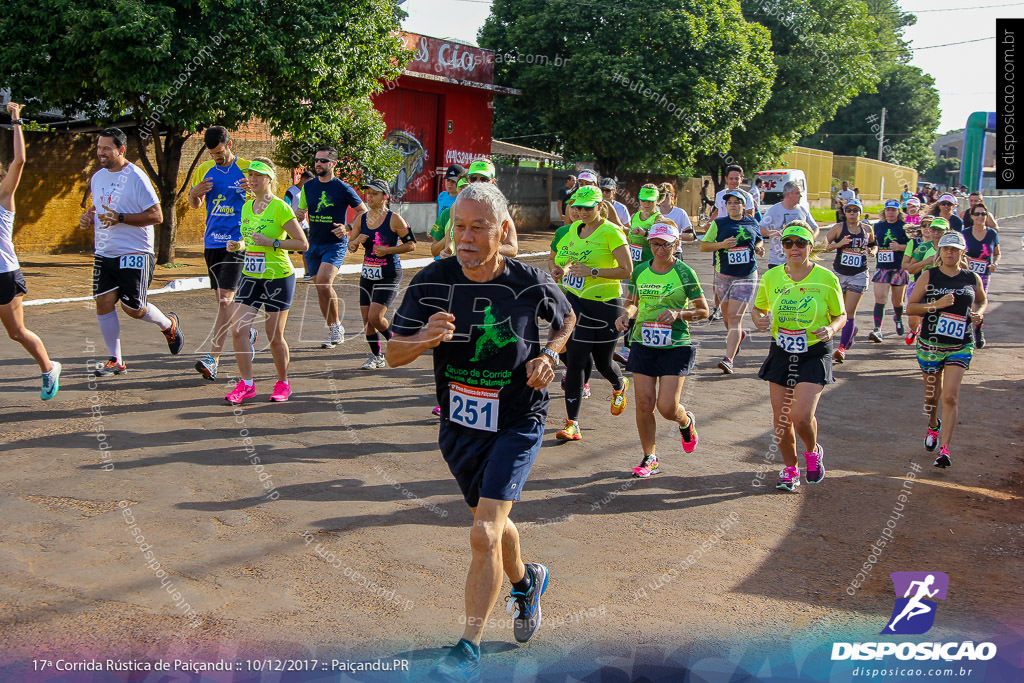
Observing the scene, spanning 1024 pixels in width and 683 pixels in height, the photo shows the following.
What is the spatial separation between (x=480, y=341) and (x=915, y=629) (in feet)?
8.13

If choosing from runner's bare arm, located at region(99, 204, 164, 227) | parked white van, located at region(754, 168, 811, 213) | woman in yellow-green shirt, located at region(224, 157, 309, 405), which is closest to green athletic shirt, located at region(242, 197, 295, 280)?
woman in yellow-green shirt, located at region(224, 157, 309, 405)

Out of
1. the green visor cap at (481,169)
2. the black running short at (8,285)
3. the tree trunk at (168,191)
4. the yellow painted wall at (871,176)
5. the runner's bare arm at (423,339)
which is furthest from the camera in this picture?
the yellow painted wall at (871,176)

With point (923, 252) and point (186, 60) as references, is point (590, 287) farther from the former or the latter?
point (186, 60)

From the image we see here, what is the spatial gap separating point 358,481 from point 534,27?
26237mm

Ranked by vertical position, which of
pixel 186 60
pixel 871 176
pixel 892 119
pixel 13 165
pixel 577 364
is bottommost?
pixel 577 364

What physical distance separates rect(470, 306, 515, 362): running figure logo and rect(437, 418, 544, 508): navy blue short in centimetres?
33

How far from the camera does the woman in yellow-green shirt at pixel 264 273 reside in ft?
26.9

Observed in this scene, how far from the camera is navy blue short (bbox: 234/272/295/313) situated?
26.9 ft

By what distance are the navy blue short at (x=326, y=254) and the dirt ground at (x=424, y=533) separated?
1225 millimetres

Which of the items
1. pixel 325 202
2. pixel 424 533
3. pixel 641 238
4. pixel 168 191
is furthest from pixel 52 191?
pixel 424 533

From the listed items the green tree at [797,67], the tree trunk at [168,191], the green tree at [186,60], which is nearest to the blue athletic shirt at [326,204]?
the green tree at [186,60]

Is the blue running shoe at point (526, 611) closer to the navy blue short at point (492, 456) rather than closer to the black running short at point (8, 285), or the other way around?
the navy blue short at point (492, 456)

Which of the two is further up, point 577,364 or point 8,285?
point 8,285

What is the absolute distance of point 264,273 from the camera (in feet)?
26.9
